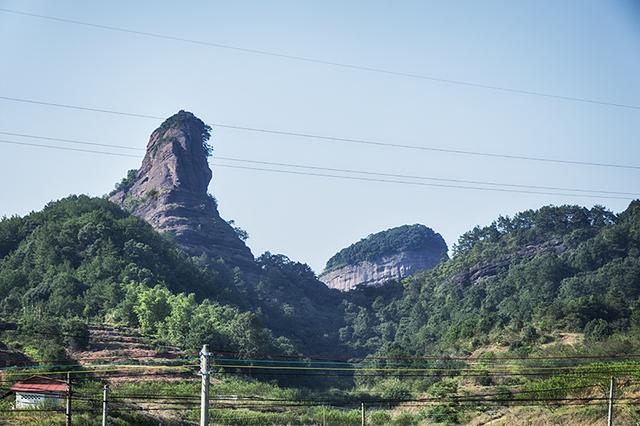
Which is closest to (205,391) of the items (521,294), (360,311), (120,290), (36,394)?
(36,394)

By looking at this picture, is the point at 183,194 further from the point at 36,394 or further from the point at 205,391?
the point at 205,391

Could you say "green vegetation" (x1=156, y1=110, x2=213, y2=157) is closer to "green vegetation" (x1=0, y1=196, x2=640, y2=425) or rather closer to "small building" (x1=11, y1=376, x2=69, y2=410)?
"green vegetation" (x1=0, y1=196, x2=640, y2=425)

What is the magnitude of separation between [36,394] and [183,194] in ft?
361

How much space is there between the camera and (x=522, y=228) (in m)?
149

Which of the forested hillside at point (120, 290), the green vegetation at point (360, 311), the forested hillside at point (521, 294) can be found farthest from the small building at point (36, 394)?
the forested hillside at point (521, 294)

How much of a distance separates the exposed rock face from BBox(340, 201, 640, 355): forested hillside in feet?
71.0

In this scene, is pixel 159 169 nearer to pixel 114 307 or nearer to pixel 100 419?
pixel 114 307

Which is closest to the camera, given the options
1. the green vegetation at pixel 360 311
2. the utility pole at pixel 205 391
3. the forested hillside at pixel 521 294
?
the utility pole at pixel 205 391

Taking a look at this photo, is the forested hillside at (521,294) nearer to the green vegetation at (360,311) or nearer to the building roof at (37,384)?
the green vegetation at (360,311)

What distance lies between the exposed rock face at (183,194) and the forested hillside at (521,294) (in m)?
21.6

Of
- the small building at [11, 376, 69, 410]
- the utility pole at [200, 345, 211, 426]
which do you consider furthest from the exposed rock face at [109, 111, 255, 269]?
the utility pole at [200, 345, 211, 426]

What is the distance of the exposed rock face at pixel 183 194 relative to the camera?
155875mm

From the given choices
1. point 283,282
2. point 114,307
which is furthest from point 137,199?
point 114,307

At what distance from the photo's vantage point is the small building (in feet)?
172
